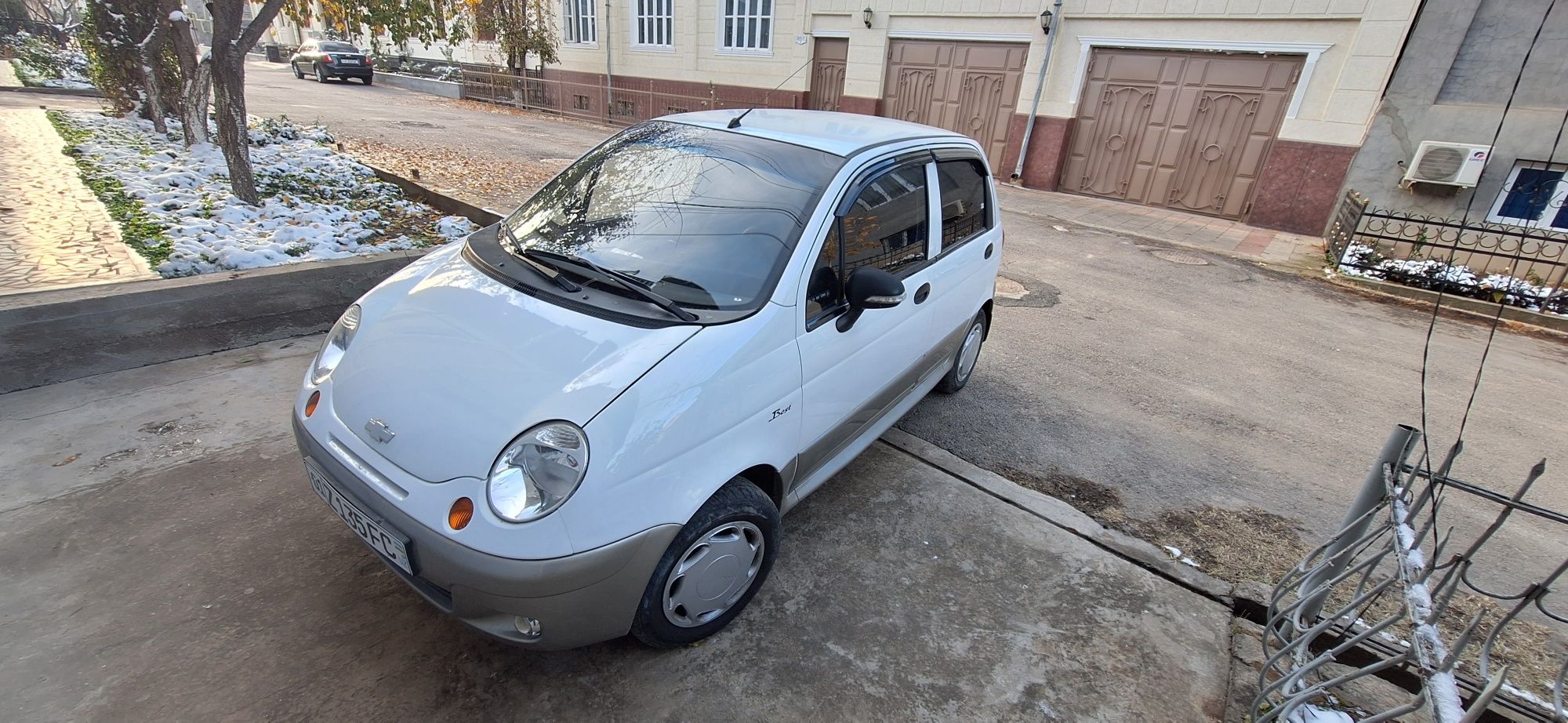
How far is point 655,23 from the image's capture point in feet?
60.7

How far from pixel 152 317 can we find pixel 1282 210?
544 inches

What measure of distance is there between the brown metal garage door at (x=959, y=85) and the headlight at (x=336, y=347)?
13.1 m

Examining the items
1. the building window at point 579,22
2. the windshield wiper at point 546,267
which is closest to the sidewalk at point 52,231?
the windshield wiper at point 546,267

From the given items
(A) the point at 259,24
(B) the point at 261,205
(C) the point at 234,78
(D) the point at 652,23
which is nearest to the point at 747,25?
(D) the point at 652,23

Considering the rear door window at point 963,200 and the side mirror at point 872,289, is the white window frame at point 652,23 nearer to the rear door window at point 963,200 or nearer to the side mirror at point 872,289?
the rear door window at point 963,200

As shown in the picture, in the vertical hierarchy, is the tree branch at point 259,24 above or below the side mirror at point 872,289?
above

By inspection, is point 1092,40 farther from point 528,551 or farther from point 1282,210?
point 528,551

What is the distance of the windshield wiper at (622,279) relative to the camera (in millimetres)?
2375

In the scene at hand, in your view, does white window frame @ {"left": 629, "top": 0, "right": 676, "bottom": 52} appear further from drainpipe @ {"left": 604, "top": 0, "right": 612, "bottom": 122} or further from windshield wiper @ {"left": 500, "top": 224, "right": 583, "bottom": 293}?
windshield wiper @ {"left": 500, "top": 224, "right": 583, "bottom": 293}

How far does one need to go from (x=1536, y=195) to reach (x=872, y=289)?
11.5 m

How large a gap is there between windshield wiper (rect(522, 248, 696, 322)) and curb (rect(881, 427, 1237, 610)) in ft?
6.25

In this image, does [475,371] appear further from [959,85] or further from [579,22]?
[579,22]

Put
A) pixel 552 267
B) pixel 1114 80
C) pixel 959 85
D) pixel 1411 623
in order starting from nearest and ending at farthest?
pixel 1411 623 < pixel 552 267 < pixel 1114 80 < pixel 959 85

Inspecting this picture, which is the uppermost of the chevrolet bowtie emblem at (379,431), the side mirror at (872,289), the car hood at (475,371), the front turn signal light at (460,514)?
the side mirror at (872,289)
